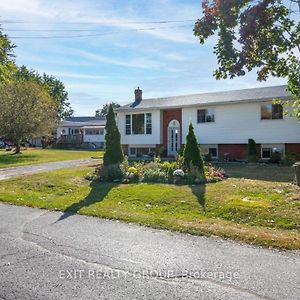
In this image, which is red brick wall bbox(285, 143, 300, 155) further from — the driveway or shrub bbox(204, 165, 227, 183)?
the driveway

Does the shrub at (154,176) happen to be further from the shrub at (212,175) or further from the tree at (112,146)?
the tree at (112,146)

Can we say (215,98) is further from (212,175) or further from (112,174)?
(112,174)

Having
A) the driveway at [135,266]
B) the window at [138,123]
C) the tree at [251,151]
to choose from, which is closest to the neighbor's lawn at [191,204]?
the driveway at [135,266]

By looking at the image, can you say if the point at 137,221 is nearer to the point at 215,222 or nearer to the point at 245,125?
the point at 215,222

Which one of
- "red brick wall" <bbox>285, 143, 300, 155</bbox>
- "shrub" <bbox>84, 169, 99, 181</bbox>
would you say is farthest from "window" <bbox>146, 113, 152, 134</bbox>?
"shrub" <bbox>84, 169, 99, 181</bbox>

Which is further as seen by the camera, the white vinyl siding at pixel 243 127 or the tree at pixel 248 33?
the white vinyl siding at pixel 243 127

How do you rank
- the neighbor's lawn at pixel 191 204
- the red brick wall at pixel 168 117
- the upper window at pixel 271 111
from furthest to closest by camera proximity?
the red brick wall at pixel 168 117
the upper window at pixel 271 111
the neighbor's lawn at pixel 191 204

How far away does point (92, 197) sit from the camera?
11914 millimetres

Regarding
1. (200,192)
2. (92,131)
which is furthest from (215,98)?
(92,131)

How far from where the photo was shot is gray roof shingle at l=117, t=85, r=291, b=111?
23.7 metres

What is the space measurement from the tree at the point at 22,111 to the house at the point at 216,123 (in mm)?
9979

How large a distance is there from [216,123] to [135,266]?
2112 cm

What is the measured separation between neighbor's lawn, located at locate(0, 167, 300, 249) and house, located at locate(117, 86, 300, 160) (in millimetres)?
9957

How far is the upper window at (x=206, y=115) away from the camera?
26.0 m
